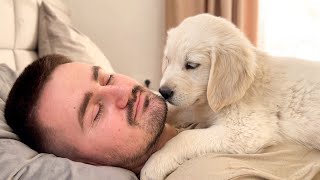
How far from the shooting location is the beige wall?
367 centimetres

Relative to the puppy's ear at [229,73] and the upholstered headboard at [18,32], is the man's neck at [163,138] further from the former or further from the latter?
the upholstered headboard at [18,32]

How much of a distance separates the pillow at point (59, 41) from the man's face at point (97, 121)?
3.26 ft

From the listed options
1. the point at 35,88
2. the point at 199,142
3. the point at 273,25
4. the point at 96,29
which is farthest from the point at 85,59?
the point at 273,25

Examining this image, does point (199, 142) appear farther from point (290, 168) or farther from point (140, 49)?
point (140, 49)

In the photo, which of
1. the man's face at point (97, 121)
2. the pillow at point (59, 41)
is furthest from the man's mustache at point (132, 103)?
the pillow at point (59, 41)

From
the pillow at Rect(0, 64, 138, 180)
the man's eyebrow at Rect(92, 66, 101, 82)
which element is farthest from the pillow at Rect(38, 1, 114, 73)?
the pillow at Rect(0, 64, 138, 180)

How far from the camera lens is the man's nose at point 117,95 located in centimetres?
135

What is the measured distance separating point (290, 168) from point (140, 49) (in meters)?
2.64

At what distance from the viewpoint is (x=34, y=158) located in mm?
1173

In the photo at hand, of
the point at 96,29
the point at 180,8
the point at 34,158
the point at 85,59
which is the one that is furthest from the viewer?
the point at 96,29

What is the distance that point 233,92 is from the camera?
1.44 m

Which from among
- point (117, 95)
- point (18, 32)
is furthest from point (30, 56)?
point (117, 95)

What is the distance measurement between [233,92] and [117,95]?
0.39 meters

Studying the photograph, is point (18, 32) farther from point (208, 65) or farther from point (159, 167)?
point (159, 167)
